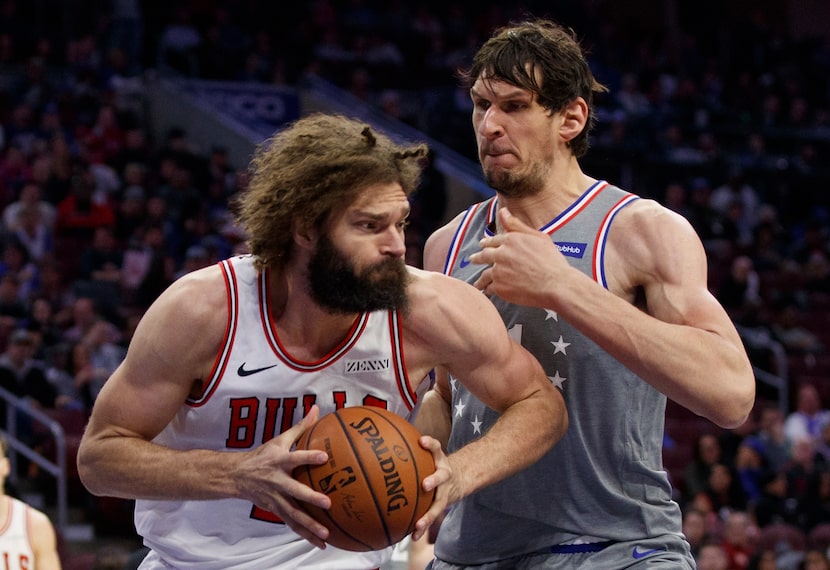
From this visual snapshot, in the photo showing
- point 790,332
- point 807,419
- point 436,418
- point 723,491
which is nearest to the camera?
point 436,418

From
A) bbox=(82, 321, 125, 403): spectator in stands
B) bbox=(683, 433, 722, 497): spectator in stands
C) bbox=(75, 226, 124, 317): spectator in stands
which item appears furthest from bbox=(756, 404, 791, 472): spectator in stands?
bbox=(75, 226, 124, 317): spectator in stands

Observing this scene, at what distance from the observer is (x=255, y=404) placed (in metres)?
3.39

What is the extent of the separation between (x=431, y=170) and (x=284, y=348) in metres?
12.3

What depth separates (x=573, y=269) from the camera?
3518mm

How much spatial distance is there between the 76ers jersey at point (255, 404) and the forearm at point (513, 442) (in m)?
0.30

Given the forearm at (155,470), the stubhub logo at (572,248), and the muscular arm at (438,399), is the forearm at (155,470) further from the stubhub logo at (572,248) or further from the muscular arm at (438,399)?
the stubhub logo at (572,248)

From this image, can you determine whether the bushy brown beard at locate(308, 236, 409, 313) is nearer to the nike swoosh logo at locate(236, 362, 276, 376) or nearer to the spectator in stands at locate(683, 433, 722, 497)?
the nike swoosh logo at locate(236, 362, 276, 376)

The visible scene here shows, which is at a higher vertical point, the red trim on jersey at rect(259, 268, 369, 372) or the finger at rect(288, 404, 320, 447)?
the red trim on jersey at rect(259, 268, 369, 372)

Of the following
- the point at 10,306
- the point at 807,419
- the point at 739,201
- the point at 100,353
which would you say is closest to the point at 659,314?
the point at 100,353

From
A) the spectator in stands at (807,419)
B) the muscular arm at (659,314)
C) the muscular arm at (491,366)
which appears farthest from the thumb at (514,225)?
the spectator in stands at (807,419)

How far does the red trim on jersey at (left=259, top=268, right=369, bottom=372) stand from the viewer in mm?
3410

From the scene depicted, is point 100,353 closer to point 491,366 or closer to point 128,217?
point 128,217

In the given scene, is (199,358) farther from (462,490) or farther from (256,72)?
(256,72)

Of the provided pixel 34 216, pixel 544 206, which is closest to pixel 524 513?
pixel 544 206
